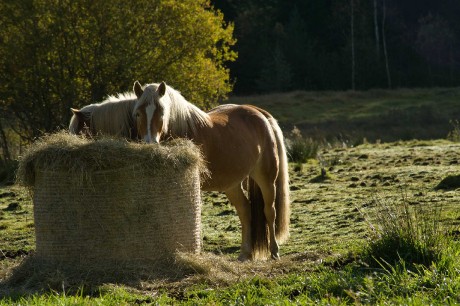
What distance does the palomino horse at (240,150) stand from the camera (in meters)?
8.59

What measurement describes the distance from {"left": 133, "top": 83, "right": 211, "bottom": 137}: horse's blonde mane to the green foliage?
1395cm

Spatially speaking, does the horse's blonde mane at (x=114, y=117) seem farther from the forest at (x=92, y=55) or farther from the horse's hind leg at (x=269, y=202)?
the forest at (x=92, y=55)

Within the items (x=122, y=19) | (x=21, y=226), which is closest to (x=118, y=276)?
(x=21, y=226)

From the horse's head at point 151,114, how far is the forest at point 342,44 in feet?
158

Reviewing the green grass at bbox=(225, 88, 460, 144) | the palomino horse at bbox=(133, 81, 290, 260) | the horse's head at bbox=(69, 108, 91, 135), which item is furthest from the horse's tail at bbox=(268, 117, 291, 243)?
the green grass at bbox=(225, 88, 460, 144)

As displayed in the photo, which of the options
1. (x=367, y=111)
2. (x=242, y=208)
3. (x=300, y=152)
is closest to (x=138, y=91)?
(x=242, y=208)

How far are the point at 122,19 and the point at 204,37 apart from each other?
103 inches

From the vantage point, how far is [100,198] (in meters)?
7.82

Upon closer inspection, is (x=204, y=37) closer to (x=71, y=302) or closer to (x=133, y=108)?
(x=133, y=108)

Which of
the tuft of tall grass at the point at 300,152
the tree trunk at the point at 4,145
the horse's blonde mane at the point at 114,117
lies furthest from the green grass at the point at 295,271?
the tree trunk at the point at 4,145

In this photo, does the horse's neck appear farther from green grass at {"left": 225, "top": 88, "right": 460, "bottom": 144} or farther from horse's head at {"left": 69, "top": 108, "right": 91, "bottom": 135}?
green grass at {"left": 225, "top": 88, "right": 460, "bottom": 144}

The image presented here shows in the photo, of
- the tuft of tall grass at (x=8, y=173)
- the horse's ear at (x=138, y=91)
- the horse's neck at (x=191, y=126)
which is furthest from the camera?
the tuft of tall grass at (x=8, y=173)

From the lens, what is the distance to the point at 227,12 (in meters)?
59.5

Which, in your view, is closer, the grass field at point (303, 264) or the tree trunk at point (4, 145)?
the grass field at point (303, 264)
